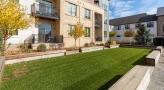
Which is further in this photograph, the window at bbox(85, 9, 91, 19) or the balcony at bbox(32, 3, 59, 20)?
the window at bbox(85, 9, 91, 19)

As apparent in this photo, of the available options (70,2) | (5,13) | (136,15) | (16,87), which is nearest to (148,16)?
(136,15)

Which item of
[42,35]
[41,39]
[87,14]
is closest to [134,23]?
Result: [87,14]

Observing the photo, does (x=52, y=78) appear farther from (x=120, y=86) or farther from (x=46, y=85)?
(x=120, y=86)

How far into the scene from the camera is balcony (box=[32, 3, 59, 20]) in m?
18.7

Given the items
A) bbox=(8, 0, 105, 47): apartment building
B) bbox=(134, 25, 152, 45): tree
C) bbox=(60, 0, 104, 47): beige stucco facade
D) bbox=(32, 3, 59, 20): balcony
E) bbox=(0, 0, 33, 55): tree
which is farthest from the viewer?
bbox=(134, 25, 152, 45): tree

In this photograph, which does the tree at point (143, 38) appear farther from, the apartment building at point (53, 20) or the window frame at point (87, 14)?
the window frame at point (87, 14)

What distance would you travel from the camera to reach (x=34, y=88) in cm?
491

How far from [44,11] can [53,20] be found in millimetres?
2636

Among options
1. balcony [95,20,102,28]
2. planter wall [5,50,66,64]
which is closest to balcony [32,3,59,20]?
planter wall [5,50,66,64]

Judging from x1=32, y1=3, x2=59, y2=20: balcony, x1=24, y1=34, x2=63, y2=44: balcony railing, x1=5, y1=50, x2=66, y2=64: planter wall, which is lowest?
x1=5, y1=50, x2=66, y2=64: planter wall

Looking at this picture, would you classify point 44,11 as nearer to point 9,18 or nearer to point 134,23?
point 9,18

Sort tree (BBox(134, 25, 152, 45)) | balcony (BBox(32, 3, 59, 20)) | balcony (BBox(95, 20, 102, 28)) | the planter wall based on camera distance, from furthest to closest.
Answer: tree (BBox(134, 25, 152, 45))
balcony (BBox(95, 20, 102, 28))
balcony (BBox(32, 3, 59, 20))
the planter wall

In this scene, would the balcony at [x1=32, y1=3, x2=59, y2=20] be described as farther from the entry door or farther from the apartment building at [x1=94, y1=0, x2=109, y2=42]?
the apartment building at [x1=94, y1=0, x2=109, y2=42]

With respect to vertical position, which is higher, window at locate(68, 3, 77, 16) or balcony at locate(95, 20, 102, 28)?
window at locate(68, 3, 77, 16)
